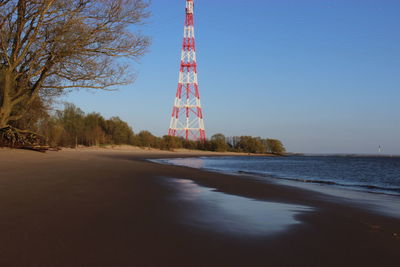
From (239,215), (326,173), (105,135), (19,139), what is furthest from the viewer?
(105,135)

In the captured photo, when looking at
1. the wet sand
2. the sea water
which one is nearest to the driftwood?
the wet sand

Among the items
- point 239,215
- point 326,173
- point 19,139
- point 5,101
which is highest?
point 5,101

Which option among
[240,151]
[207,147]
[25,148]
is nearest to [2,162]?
[25,148]

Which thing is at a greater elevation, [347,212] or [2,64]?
[2,64]

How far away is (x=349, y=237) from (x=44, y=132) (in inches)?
629

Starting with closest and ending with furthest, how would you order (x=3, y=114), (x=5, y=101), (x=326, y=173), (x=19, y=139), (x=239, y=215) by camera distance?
1. (x=239, y=215)
2. (x=5, y=101)
3. (x=3, y=114)
4. (x=19, y=139)
5. (x=326, y=173)

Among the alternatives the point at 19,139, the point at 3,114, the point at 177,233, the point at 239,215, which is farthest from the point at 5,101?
the point at 177,233

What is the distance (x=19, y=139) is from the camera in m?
14.0

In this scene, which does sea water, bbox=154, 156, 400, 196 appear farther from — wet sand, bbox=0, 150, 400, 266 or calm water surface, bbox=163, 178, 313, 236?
wet sand, bbox=0, 150, 400, 266

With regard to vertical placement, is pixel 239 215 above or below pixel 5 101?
below

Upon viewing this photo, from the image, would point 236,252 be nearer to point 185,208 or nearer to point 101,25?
point 185,208

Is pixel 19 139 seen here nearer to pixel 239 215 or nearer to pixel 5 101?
pixel 5 101

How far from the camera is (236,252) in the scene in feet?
9.40

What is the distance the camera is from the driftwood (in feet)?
43.3
